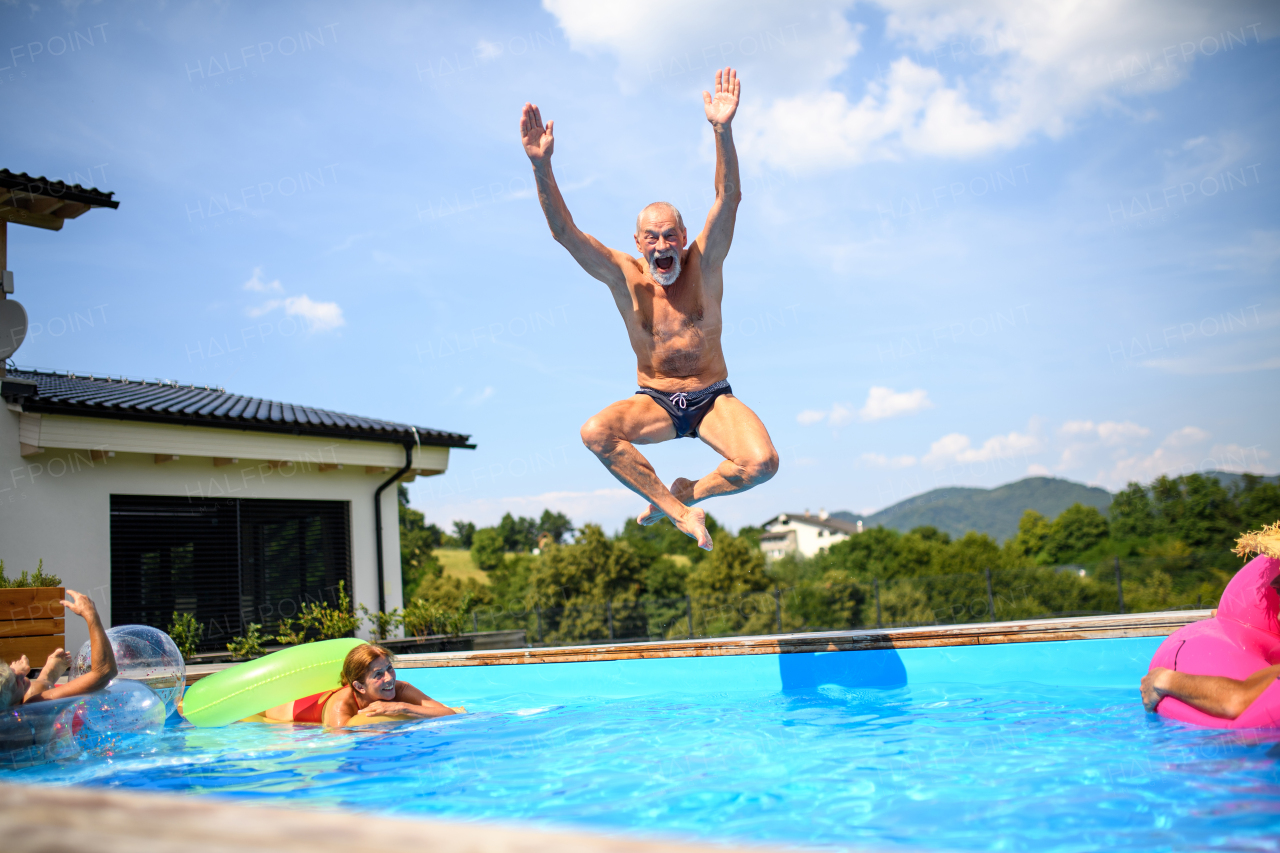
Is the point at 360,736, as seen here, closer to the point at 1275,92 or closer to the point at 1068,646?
the point at 1068,646

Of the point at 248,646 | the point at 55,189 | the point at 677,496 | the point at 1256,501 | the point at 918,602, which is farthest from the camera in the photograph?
the point at 1256,501

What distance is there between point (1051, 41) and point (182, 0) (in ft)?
46.0

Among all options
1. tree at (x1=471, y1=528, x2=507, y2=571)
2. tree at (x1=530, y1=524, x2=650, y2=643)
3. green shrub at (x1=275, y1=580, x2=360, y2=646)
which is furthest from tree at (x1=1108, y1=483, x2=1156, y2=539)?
green shrub at (x1=275, y1=580, x2=360, y2=646)

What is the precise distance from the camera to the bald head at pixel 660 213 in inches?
193

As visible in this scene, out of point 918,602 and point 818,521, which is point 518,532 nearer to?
point 818,521

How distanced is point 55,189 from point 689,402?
789 centimetres

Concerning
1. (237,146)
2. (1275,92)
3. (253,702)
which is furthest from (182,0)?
(1275,92)

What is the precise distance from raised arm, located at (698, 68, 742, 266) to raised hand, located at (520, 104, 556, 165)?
0.97 m

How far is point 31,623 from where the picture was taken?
6.31 m

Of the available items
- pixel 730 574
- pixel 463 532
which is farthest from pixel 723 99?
pixel 463 532

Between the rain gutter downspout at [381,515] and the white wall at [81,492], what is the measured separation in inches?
47.5

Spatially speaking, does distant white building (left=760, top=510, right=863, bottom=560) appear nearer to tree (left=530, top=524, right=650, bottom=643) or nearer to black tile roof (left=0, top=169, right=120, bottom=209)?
tree (left=530, top=524, right=650, bottom=643)

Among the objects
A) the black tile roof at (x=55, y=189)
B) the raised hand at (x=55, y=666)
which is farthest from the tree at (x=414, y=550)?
the raised hand at (x=55, y=666)

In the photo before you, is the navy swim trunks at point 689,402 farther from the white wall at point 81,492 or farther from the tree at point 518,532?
the tree at point 518,532
